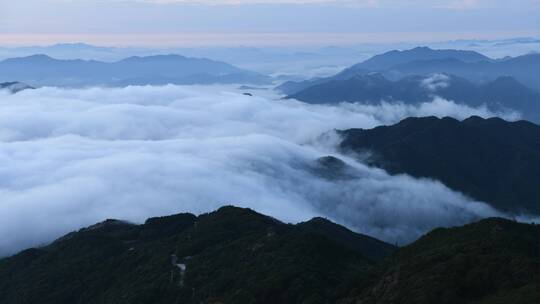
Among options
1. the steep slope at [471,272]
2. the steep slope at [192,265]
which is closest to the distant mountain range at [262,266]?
the steep slope at [471,272]

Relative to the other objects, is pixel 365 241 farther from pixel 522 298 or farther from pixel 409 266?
pixel 522 298

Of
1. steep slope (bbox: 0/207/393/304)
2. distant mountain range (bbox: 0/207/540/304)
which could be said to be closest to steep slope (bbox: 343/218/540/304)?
distant mountain range (bbox: 0/207/540/304)

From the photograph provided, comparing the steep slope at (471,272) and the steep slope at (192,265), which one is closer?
the steep slope at (471,272)

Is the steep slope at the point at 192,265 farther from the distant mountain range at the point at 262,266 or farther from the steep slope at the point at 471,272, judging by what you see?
the steep slope at the point at 471,272

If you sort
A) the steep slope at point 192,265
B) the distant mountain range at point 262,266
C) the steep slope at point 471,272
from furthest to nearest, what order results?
the steep slope at point 192,265 < the distant mountain range at point 262,266 < the steep slope at point 471,272

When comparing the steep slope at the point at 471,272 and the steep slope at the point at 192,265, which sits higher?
the steep slope at the point at 471,272

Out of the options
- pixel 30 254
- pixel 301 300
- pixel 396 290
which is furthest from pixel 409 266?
pixel 30 254

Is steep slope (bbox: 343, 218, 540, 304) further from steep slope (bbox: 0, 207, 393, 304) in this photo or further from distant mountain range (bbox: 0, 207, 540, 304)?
steep slope (bbox: 0, 207, 393, 304)
